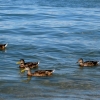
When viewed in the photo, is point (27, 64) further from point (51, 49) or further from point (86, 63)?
point (51, 49)

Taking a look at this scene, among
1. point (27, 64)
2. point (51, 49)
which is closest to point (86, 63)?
point (27, 64)

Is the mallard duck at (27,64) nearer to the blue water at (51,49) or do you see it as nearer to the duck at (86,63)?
the blue water at (51,49)

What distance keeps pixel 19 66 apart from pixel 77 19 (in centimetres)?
1364

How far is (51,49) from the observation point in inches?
795

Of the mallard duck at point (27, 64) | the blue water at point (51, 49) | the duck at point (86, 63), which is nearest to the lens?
the blue water at point (51, 49)

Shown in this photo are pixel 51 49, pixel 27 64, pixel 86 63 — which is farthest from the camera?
pixel 51 49

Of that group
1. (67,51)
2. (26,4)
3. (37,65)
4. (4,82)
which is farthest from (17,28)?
(26,4)

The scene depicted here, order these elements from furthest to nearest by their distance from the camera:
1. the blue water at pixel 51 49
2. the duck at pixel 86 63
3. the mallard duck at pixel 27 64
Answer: the duck at pixel 86 63, the mallard duck at pixel 27 64, the blue water at pixel 51 49

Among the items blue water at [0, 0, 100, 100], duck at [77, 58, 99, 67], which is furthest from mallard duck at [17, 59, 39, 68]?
duck at [77, 58, 99, 67]

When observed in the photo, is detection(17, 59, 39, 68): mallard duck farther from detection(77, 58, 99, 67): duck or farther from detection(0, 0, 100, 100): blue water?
detection(77, 58, 99, 67): duck

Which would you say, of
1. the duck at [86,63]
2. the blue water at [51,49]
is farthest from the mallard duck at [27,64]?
the duck at [86,63]

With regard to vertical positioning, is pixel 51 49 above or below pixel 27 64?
above

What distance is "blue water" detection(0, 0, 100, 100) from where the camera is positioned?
14.1 m

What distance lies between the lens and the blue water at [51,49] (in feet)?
46.4
